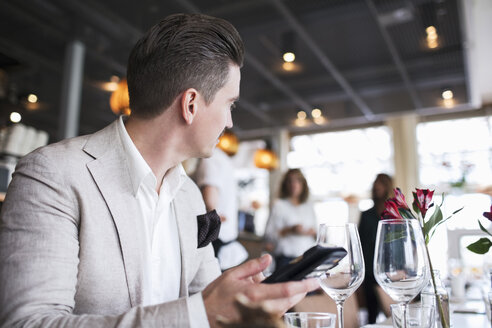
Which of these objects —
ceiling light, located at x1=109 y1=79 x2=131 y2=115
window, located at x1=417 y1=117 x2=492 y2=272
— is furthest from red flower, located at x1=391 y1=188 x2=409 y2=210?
window, located at x1=417 y1=117 x2=492 y2=272

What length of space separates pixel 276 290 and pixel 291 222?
3.55 metres

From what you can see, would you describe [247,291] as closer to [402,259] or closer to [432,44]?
[402,259]

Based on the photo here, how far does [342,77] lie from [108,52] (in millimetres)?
2855

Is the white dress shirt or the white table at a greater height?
the white dress shirt

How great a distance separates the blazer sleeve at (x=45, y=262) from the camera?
2.16ft

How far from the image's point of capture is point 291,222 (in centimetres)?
411

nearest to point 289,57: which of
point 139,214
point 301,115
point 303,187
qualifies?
point 303,187

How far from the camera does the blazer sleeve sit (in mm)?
659

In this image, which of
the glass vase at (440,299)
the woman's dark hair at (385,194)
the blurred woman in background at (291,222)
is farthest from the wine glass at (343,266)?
the blurred woman in background at (291,222)

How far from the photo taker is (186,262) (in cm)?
113

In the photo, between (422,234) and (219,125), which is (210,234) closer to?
(219,125)

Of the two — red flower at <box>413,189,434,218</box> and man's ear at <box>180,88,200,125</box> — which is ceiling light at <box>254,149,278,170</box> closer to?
man's ear at <box>180,88,200,125</box>

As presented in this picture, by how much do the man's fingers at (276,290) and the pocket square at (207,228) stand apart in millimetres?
599

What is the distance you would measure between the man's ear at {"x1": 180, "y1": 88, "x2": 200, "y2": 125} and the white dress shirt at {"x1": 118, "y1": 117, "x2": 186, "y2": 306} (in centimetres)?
15
